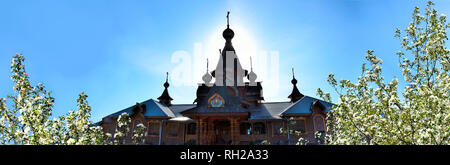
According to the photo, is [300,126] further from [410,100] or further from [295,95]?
[410,100]

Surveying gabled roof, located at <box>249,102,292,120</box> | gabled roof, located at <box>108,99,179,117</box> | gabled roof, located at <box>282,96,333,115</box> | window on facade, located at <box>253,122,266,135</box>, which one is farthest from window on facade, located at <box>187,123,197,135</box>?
gabled roof, located at <box>282,96,333,115</box>

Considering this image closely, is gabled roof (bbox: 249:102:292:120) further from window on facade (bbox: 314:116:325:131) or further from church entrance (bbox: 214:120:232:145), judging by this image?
window on facade (bbox: 314:116:325:131)

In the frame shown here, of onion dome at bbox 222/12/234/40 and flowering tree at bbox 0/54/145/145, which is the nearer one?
flowering tree at bbox 0/54/145/145

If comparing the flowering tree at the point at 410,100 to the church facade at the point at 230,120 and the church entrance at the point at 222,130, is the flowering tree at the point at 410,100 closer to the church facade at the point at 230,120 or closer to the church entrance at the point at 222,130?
the church facade at the point at 230,120

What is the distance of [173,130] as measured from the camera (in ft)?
78.8

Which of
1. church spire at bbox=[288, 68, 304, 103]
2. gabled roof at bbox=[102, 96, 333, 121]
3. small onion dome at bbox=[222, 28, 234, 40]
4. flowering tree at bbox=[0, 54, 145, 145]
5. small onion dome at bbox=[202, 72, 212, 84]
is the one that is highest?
small onion dome at bbox=[222, 28, 234, 40]

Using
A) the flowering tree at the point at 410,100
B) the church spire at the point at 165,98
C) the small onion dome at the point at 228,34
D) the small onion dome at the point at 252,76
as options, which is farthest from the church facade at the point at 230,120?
the flowering tree at the point at 410,100

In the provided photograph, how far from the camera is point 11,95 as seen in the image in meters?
5.47

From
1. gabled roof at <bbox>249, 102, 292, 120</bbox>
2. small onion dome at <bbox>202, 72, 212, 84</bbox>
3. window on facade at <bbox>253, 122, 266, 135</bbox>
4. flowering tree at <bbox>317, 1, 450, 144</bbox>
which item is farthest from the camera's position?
small onion dome at <bbox>202, 72, 212, 84</bbox>

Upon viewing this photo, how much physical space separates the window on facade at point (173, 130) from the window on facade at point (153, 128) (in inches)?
51.5

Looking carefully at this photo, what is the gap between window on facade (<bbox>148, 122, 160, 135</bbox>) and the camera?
2373 centimetres

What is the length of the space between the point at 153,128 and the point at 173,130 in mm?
2221
